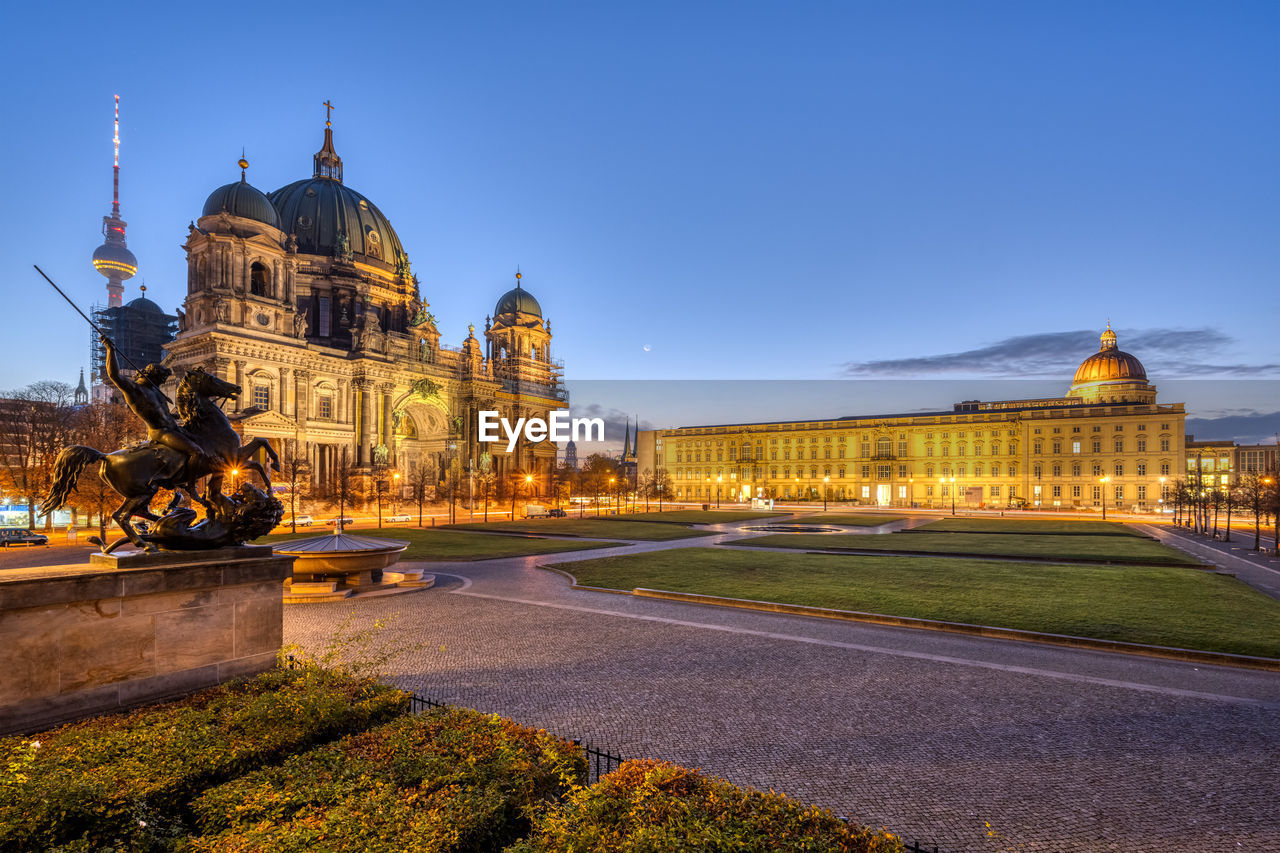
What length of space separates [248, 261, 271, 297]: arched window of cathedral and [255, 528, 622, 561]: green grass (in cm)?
4471

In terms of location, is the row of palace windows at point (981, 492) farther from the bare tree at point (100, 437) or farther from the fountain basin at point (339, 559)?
the fountain basin at point (339, 559)

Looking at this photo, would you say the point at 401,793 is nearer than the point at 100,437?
Yes

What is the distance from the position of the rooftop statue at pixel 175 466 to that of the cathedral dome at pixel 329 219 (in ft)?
304

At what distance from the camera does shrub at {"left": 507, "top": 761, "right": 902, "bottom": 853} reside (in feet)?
16.5

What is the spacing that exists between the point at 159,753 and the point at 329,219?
101598mm

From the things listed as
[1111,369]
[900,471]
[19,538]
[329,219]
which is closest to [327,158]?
[329,219]

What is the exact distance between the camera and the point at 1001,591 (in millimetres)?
20094

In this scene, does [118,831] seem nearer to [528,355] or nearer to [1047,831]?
[1047,831]

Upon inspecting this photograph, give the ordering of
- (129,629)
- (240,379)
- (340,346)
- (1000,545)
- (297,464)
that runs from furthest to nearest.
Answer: (340,346) < (240,379) < (297,464) < (1000,545) < (129,629)

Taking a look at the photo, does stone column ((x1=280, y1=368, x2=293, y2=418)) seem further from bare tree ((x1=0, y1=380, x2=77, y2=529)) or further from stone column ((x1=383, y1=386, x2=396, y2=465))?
bare tree ((x1=0, y1=380, x2=77, y2=529))

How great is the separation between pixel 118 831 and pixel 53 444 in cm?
5447

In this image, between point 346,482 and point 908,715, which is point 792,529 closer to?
→ point 908,715

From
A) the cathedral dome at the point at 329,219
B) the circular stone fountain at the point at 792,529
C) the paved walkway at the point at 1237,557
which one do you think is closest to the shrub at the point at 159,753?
the paved walkway at the point at 1237,557

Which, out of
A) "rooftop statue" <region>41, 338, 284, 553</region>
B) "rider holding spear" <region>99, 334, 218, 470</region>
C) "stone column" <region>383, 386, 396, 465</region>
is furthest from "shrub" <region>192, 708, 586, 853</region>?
"stone column" <region>383, 386, 396, 465</region>
